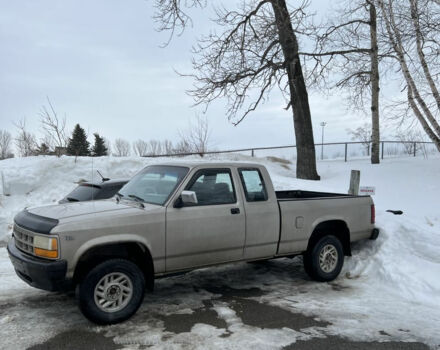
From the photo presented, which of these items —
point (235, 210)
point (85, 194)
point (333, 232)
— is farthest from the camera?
point (85, 194)

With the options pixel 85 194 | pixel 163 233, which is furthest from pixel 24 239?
pixel 85 194

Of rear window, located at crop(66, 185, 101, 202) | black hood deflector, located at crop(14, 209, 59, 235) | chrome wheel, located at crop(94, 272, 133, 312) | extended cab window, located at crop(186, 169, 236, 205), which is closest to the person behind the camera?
black hood deflector, located at crop(14, 209, 59, 235)

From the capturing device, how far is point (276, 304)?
5.23 meters

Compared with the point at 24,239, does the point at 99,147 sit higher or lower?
higher

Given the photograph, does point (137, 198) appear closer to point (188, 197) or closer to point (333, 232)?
point (188, 197)

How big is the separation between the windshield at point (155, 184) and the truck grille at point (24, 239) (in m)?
1.31

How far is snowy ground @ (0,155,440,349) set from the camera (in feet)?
13.9

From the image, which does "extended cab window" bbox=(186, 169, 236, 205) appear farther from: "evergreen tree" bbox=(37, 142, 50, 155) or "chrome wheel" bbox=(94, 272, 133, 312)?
"evergreen tree" bbox=(37, 142, 50, 155)


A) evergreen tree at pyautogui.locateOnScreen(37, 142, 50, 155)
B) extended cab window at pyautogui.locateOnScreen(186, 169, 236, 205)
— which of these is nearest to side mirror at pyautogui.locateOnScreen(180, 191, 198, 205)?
extended cab window at pyautogui.locateOnScreen(186, 169, 236, 205)

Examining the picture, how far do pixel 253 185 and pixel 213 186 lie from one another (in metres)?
0.66

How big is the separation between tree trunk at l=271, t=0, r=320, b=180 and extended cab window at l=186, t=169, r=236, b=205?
1109 cm

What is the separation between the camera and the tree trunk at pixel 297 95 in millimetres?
15312

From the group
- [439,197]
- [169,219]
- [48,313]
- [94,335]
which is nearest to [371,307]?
[169,219]

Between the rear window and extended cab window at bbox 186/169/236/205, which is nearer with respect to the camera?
extended cab window at bbox 186/169/236/205
